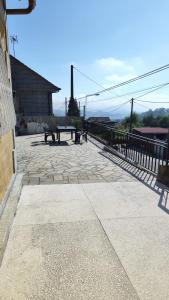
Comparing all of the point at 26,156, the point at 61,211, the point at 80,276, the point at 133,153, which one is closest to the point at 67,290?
the point at 80,276

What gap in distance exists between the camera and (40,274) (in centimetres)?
230

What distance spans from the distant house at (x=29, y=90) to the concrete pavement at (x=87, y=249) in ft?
45.0

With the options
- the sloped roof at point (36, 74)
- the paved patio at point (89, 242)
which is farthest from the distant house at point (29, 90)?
the paved patio at point (89, 242)

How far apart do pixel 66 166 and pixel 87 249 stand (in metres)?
4.05

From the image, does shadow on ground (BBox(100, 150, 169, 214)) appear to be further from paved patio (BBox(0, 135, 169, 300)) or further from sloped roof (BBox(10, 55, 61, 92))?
sloped roof (BBox(10, 55, 61, 92))

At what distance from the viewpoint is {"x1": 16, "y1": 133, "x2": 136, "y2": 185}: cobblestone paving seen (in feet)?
18.0

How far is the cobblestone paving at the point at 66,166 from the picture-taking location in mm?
5488

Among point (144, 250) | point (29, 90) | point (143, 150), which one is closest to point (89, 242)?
point (144, 250)

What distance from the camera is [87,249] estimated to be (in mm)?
2729

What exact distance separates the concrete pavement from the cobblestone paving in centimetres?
118

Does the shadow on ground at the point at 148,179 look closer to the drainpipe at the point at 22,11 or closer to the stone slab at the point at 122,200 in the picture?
the stone slab at the point at 122,200

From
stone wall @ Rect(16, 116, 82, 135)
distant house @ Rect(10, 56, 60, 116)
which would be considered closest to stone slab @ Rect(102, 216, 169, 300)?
stone wall @ Rect(16, 116, 82, 135)

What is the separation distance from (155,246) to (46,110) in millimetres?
16165

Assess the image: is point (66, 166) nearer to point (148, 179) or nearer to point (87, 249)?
point (148, 179)
